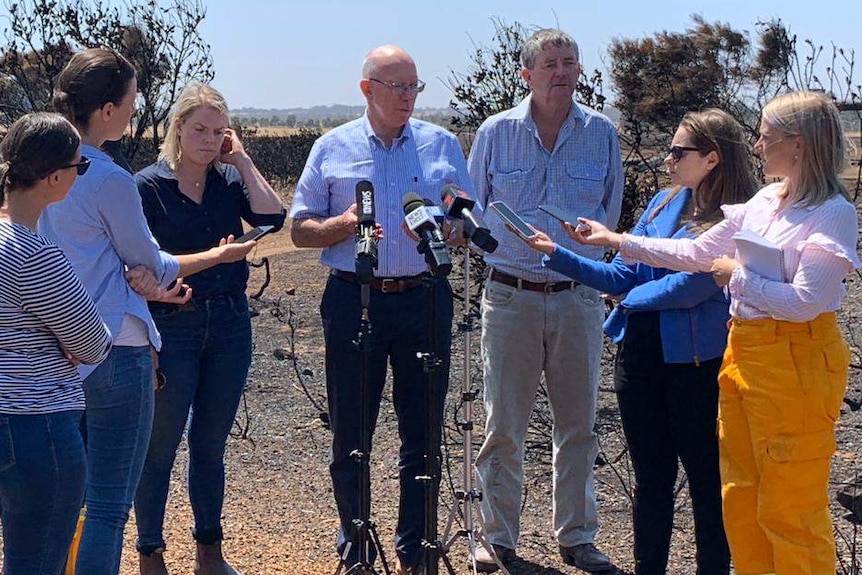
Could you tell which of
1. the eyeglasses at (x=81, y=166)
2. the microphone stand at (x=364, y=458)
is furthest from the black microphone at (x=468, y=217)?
the eyeglasses at (x=81, y=166)

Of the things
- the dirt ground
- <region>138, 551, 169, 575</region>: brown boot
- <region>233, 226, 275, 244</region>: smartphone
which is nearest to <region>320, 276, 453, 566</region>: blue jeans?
the dirt ground

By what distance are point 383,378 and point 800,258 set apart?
1779 millimetres

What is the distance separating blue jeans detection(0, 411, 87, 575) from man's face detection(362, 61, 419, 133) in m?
1.86

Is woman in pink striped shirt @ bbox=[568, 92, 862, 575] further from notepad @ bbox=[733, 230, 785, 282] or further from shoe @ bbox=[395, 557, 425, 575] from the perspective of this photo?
shoe @ bbox=[395, 557, 425, 575]

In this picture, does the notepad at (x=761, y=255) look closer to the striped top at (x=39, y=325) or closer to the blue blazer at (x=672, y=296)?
the blue blazer at (x=672, y=296)

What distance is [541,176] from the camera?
16.2 feet

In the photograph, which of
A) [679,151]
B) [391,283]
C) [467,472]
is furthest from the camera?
[391,283]

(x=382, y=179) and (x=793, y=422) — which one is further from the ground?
(x=382, y=179)

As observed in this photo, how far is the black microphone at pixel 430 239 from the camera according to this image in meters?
3.38

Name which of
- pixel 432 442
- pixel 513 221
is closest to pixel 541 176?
pixel 513 221

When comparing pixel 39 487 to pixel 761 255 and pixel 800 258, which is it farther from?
pixel 800 258

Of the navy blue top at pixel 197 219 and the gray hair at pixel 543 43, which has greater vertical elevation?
the gray hair at pixel 543 43

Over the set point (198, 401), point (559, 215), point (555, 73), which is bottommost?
point (198, 401)

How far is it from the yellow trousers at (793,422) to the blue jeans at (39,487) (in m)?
2.12
